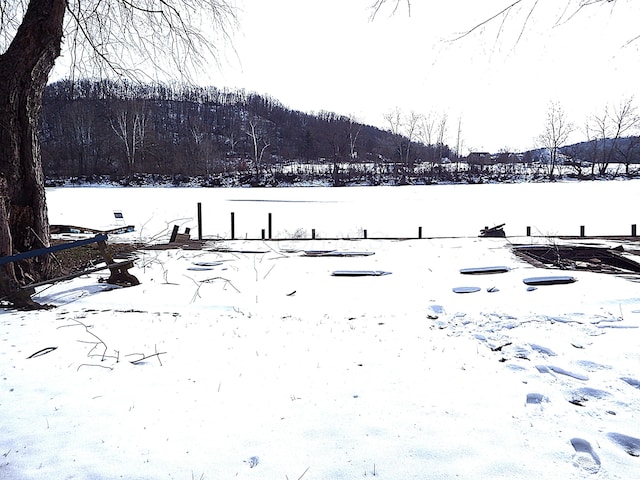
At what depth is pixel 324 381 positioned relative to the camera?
3275 mm

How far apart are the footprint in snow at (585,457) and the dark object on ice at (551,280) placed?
4.26m

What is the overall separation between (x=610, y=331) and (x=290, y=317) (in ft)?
11.2

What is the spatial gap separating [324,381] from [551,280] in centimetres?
453

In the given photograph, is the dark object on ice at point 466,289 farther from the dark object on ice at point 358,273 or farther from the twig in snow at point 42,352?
the twig in snow at point 42,352

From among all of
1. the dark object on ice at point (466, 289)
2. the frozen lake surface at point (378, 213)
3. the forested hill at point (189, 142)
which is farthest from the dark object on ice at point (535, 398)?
A: the forested hill at point (189, 142)

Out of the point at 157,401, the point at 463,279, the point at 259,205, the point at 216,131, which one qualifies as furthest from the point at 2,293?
the point at 216,131

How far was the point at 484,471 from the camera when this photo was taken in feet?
7.14

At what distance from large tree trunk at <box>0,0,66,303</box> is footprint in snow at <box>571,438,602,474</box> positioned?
654 cm

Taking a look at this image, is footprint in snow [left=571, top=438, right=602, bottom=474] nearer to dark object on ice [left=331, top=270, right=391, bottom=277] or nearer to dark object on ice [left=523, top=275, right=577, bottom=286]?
dark object on ice [left=523, top=275, right=577, bottom=286]

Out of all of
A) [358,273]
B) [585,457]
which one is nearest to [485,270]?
[358,273]

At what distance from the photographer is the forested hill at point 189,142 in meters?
53.2

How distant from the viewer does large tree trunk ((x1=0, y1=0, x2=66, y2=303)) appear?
19.6ft

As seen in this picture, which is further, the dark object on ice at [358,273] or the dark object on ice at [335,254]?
the dark object on ice at [335,254]

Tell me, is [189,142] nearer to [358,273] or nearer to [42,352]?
[358,273]
